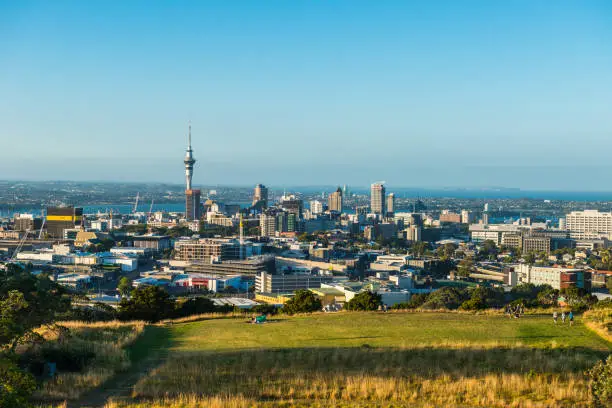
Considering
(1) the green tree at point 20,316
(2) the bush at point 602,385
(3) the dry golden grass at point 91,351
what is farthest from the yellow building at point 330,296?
(2) the bush at point 602,385

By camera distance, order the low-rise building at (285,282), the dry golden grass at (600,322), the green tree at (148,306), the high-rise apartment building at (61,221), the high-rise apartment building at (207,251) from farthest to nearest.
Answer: the high-rise apartment building at (61,221)
the high-rise apartment building at (207,251)
the low-rise building at (285,282)
the green tree at (148,306)
the dry golden grass at (600,322)

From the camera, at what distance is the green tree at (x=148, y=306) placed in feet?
71.2

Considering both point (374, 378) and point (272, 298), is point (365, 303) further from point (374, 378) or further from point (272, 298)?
point (272, 298)

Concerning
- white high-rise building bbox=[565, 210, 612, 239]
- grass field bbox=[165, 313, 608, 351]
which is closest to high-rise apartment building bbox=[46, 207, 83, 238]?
white high-rise building bbox=[565, 210, 612, 239]

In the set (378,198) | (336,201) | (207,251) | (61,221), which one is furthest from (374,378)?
(336,201)

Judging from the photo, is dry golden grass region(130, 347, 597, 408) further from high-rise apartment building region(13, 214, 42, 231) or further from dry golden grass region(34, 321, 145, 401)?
high-rise apartment building region(13, 214, 42, 231)

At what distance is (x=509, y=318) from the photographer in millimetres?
18312

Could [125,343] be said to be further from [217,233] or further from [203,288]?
[217,233]

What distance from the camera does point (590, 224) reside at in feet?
402

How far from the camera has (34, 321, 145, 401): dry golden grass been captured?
458 inches

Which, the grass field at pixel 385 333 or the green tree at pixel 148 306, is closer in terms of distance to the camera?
the grass field at pixel 385 333

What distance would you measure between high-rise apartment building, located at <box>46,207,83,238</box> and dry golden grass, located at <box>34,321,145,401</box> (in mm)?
96658

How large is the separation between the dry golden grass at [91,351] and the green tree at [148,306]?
7.91ft

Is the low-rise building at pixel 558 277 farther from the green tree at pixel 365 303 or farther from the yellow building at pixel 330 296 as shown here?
the green tree at pixel 365 303
